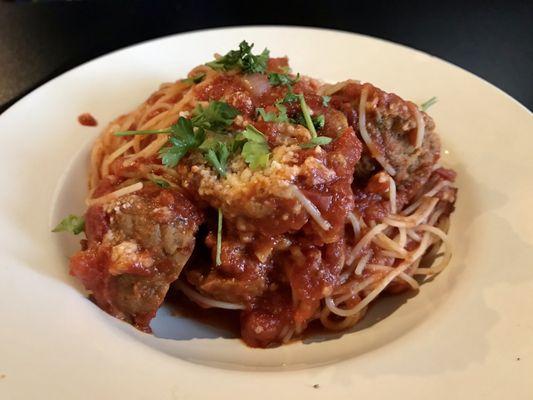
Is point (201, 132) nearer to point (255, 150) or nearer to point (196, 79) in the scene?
point (255, 150)

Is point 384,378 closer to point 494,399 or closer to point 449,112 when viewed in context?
point 494,399

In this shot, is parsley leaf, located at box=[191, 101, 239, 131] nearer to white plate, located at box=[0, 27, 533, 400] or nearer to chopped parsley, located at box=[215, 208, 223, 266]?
chopped parsley, located at box=[215, 208, 223, 266]

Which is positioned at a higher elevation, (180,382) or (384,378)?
(384,378)

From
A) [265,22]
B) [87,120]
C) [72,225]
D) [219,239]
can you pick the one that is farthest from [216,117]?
[265,22]

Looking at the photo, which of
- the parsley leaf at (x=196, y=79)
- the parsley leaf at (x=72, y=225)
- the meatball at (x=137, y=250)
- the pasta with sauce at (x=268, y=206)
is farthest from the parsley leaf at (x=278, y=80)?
the parsley leaf at (x=72, y=225)

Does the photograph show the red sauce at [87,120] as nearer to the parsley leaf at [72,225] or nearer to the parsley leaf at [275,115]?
the parsley leaf at [72,225]

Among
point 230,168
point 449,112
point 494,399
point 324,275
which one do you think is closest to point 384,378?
point 494,399
